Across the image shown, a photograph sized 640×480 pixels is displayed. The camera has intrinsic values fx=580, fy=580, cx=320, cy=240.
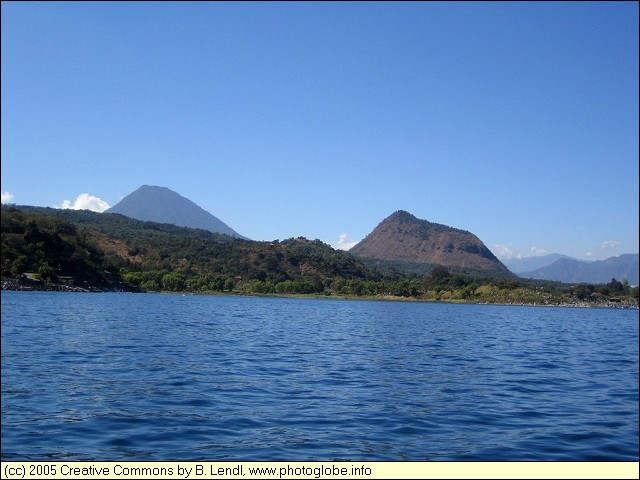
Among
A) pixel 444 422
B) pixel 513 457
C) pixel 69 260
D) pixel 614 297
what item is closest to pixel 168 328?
pixel 69 260

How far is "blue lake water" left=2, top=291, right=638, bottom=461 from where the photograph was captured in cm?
1346

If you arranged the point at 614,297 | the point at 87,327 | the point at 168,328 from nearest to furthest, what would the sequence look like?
the point at 87,327
the point at 168,328
the point at 614,297

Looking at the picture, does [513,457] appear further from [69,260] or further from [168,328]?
[69,260]

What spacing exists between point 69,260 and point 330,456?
170ft

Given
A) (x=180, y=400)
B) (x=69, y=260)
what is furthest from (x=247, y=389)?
(x=69, y=260)

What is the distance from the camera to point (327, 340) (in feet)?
137

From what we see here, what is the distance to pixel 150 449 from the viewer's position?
13.0 metres

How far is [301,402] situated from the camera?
1878 cm

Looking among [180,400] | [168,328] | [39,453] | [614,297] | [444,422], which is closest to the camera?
[39,453]

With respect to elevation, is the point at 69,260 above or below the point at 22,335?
above

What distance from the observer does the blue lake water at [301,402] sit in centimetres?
1346

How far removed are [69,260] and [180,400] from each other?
147 ft

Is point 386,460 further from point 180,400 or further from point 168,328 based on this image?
point 168,328

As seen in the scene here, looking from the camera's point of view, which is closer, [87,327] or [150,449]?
[150,449]
